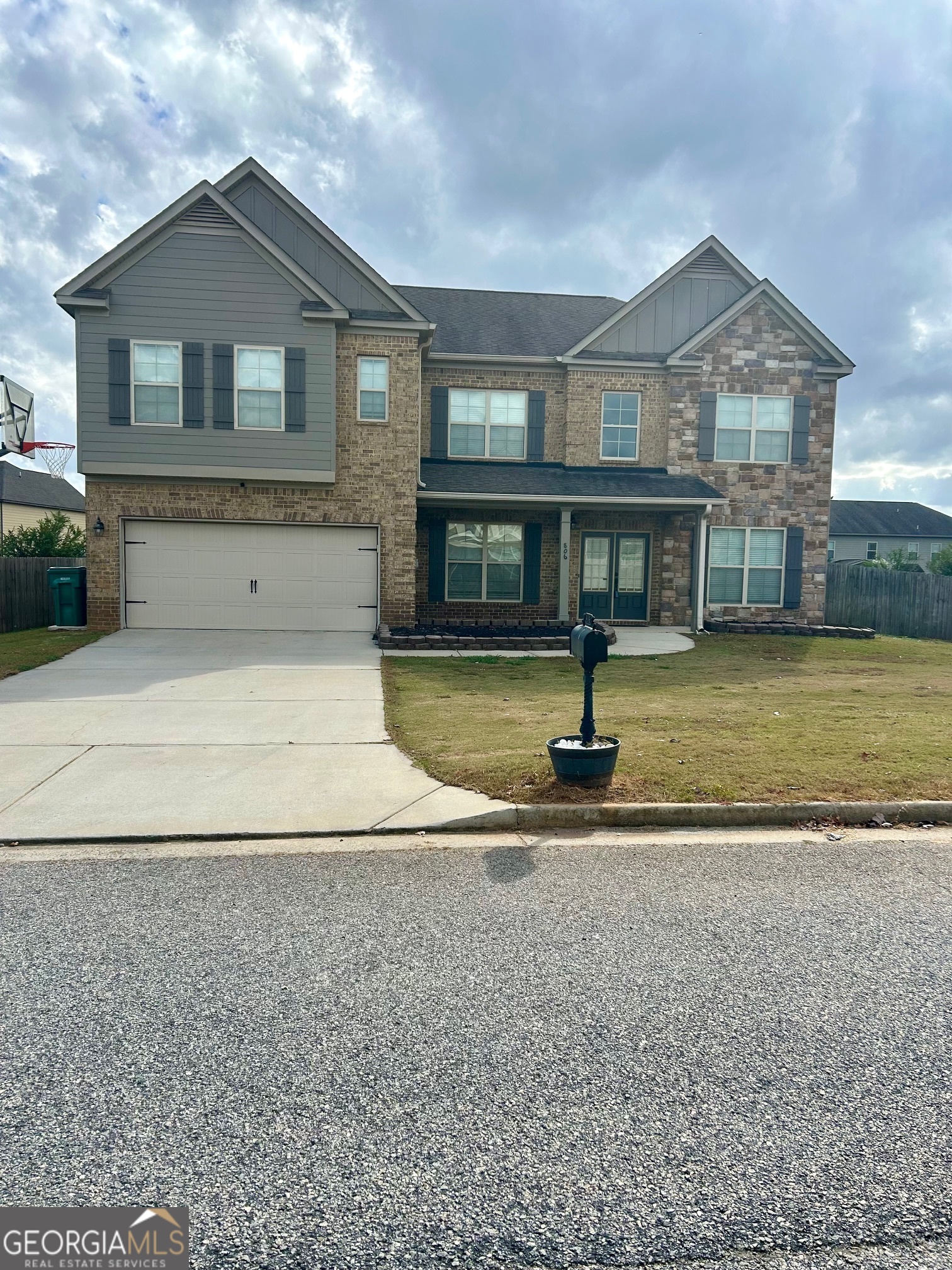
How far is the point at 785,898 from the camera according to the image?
441 centimetres

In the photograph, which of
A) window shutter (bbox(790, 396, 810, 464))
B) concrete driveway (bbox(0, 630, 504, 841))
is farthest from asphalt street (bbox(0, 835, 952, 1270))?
window shutter (bbox(790, 396, 810, 464))

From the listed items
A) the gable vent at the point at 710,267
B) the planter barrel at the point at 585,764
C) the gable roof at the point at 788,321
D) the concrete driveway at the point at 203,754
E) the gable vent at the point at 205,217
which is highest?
the gable vent at the point at 710,267

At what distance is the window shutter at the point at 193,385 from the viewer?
1598 cm

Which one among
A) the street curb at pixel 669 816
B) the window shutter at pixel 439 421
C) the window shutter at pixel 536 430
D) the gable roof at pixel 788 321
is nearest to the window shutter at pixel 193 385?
the window shutter at pixel 439 421

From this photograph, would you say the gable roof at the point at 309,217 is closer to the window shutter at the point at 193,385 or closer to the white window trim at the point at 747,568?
the window shutter at the point at 193,385

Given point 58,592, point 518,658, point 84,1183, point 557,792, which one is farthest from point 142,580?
point 84,1183

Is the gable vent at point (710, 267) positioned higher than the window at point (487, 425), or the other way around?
the gable vent at point (710, 267)

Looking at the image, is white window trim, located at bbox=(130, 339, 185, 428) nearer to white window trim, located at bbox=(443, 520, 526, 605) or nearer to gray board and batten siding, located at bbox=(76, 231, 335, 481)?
gray board and batten siding, located at bbox=(76, 231, 335, 481)

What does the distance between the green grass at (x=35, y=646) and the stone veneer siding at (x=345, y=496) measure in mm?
1029

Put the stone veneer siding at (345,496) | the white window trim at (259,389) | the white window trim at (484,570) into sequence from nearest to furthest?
1. the white window trim at (259,389)
2. the stone veneer siding at (345,496)
3. the white window trim at (484,570)

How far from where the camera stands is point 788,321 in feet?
63.4

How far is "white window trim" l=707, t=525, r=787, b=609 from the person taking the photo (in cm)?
1972

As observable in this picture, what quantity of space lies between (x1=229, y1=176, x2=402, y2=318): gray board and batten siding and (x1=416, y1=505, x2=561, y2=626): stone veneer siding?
4698mm

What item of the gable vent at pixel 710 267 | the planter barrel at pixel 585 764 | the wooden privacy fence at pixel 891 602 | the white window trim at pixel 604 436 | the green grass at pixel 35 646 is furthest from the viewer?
the wooden privacy fence at pixel 891 602
